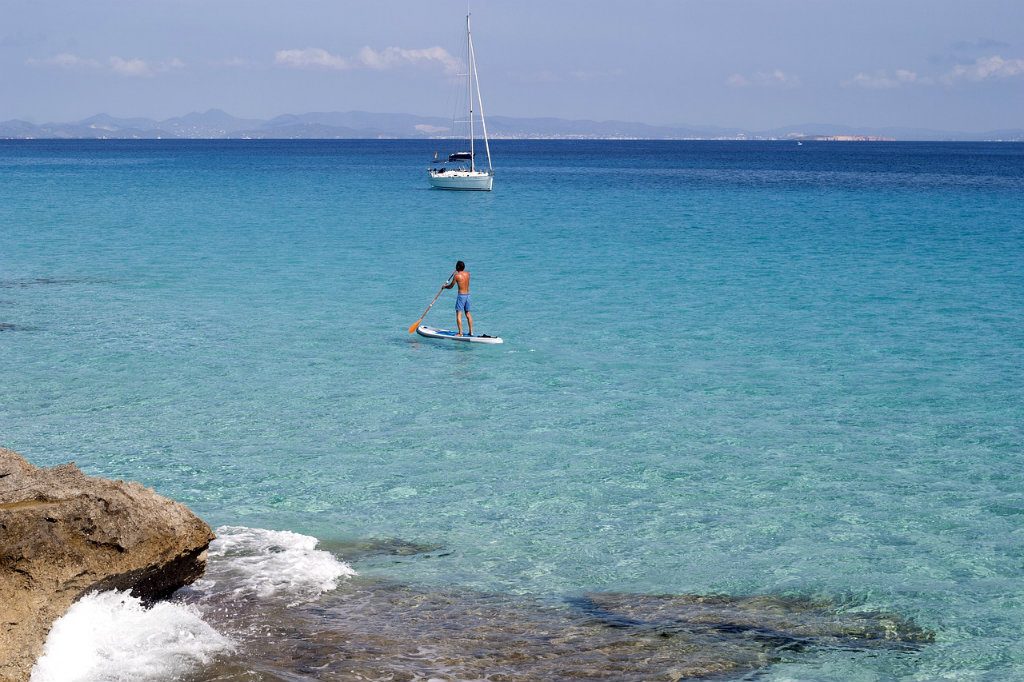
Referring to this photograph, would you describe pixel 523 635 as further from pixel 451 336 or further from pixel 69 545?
pixel 451 336

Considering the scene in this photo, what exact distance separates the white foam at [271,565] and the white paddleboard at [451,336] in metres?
10.7

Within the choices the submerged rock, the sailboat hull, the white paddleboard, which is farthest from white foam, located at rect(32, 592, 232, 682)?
the sailboat hull

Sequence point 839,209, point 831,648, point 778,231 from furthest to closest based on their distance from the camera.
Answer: point 839,209
point 778,231
point 831,648

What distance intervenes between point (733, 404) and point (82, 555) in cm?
1121

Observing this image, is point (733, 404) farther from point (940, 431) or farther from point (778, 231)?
point (778, 231)

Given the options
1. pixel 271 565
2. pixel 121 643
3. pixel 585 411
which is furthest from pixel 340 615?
pixel 585 411

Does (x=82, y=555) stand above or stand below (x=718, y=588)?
above

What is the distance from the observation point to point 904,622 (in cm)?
949

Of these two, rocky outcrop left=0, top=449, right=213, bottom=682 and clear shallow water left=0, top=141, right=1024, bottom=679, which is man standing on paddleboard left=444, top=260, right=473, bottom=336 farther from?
rocky outcrop left=0, top=449, right=213, bottom=682

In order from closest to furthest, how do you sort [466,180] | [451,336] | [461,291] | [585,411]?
[585,411] < [451,336] < [461,291] < [466,180]

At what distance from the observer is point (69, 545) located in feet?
25.9

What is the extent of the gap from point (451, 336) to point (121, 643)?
14031 millimetres

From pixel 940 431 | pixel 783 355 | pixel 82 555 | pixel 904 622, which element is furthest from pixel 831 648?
pixel 783 355

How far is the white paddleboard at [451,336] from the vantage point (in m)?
21.7
